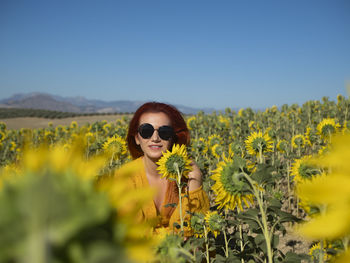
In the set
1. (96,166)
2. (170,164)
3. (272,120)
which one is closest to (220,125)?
(272,120)

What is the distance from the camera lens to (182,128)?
3232 millimetres

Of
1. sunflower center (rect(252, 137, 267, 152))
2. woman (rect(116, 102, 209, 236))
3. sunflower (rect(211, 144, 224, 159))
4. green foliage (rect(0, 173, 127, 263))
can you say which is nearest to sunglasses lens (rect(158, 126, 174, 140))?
woman (rect(116, 102, 209, 236))

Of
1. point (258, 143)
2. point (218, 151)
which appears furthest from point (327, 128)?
point (258, 143)

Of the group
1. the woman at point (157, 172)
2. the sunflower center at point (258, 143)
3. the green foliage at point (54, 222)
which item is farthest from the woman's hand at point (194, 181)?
the green foliage at point (54, 222)

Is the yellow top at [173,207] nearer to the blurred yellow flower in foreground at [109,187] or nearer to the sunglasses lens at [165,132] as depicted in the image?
the sunglasses lens at [165,132]

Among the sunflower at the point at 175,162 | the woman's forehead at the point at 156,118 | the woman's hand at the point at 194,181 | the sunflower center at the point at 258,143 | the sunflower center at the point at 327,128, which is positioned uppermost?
the woman's forehead at the point at 156,118

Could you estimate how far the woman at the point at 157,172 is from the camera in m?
2.60

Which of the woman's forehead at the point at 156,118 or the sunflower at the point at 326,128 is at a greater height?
the woman's forehead at the point at 156,118

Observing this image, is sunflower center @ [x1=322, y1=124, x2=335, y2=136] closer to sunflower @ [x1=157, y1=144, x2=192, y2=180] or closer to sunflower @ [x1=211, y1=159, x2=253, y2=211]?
sunflower @ [x1=157, y1=144, x2=192, y2=180]

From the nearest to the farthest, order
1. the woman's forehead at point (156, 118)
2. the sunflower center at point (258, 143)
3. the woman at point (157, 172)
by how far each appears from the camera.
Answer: the sunflower center at point (258, 143) < the woman at point (157, 172) < the woman's forehead at point (156, 118)

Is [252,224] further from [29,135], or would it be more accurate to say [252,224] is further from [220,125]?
[220,125]

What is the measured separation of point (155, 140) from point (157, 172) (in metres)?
0.40

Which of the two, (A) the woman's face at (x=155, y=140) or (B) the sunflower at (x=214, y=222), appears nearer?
(B) the sunflower at (x=214, y=222)

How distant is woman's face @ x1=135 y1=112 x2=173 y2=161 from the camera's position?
2818 mm
